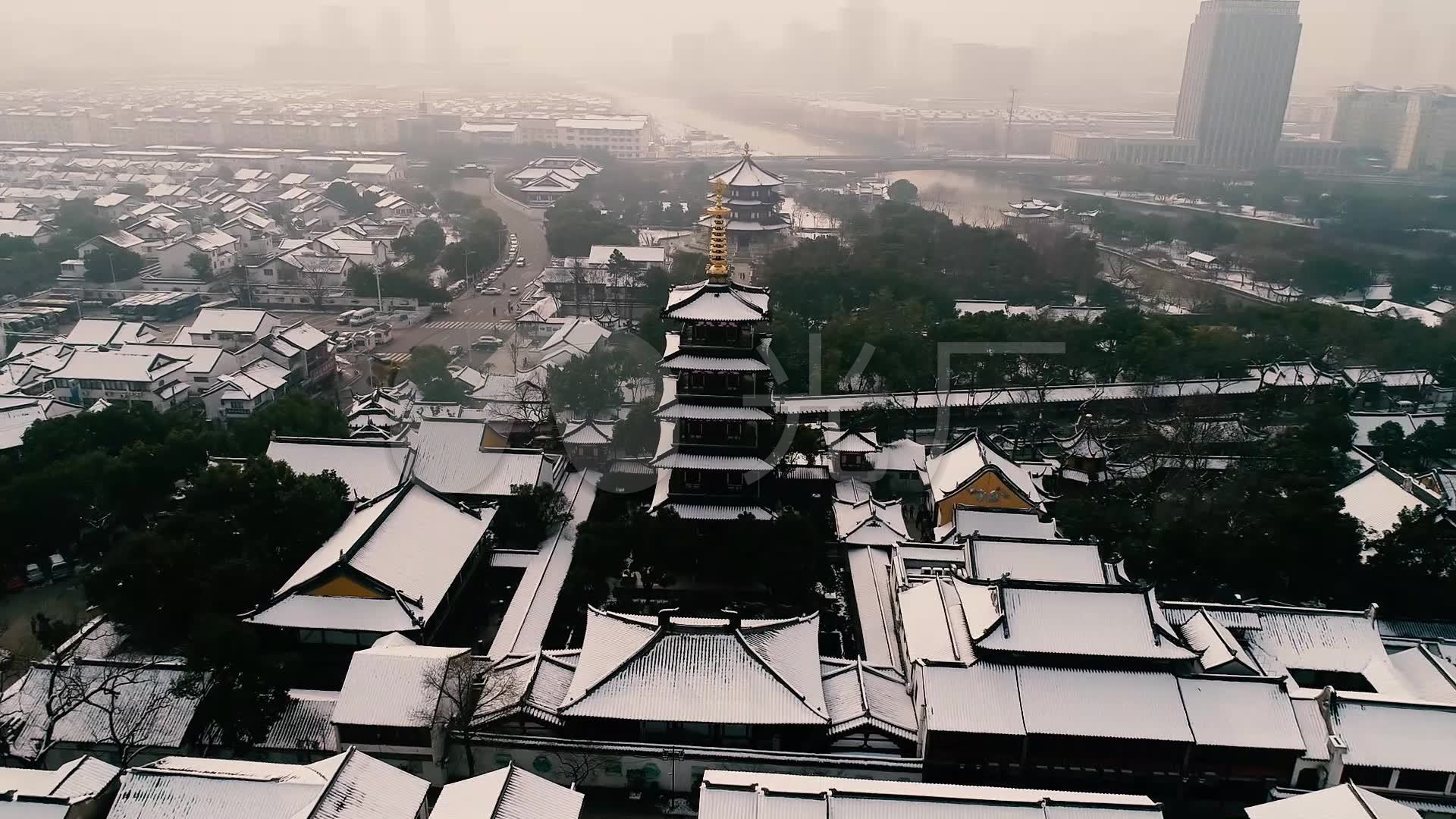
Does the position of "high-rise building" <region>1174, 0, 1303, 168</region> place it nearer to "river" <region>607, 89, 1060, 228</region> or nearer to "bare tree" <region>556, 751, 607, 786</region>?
"river" <region>607, 89, 1060, 228</region>

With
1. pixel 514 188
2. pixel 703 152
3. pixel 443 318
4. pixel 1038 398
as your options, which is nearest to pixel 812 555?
pixel 1038 398

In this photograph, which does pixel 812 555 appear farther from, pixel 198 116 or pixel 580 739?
pixel 198 116

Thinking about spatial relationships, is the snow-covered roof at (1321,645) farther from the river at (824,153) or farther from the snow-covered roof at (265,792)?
the river at (824,153)

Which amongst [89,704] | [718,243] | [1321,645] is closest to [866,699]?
[1321,645]

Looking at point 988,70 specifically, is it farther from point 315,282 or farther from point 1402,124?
point 315,282

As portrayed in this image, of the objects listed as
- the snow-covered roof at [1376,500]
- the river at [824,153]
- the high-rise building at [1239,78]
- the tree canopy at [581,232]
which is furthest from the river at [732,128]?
the snow-covered roof at [1376,500]

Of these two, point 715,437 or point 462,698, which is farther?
point 715,437
